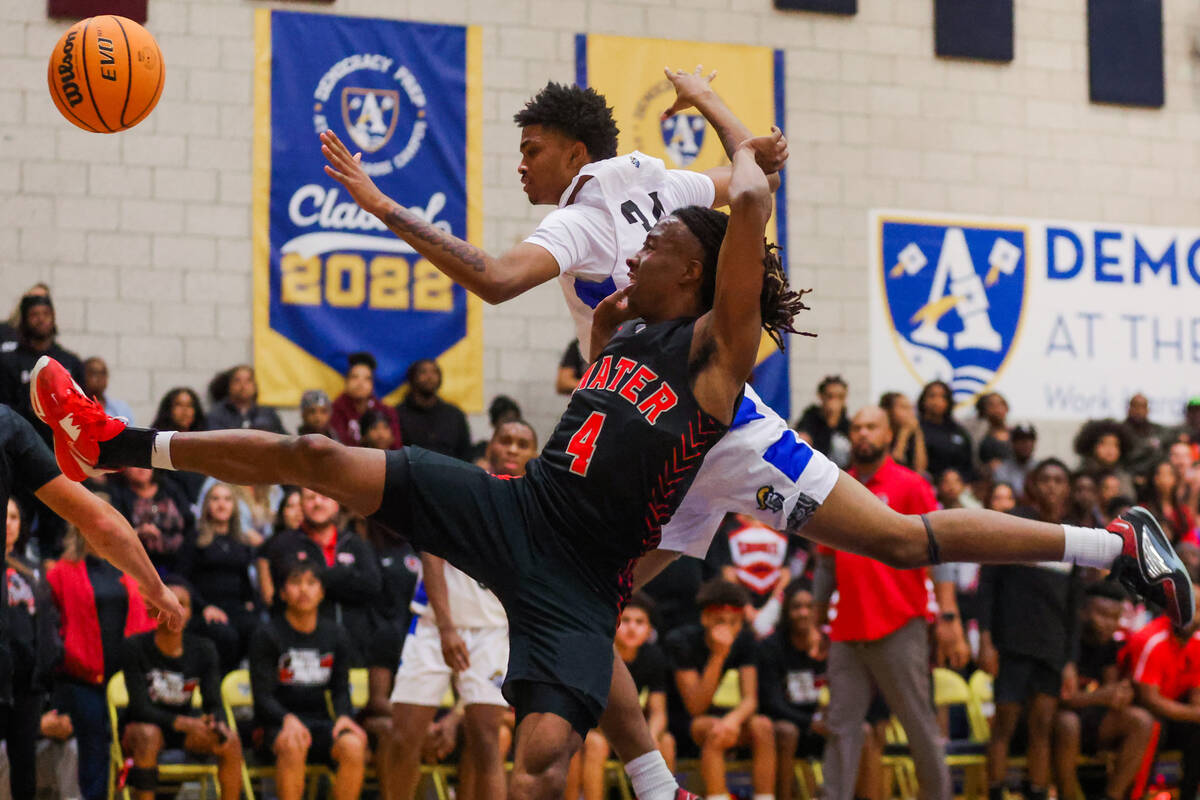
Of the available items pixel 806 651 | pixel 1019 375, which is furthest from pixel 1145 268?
pixel 806 651

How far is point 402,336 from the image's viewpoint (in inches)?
516

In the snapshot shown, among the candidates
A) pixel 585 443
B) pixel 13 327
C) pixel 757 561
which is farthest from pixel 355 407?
pixel 585 443

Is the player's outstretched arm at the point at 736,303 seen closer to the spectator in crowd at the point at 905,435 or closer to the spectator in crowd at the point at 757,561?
the spectator in crowd at the point at 757,561

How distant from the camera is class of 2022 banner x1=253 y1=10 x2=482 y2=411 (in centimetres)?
1289

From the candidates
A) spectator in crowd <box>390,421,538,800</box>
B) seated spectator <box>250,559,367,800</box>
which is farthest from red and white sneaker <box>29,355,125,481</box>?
seated spectator <box>250,559,367,800</box>

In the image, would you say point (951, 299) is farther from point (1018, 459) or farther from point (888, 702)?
point (888, 702)

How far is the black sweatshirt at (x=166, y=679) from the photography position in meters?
8.56

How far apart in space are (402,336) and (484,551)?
8880 mm

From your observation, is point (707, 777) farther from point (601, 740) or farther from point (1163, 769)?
point (1163, 769)

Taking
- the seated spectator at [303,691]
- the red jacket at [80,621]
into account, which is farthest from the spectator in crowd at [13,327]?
the seated spectator at [303,691]

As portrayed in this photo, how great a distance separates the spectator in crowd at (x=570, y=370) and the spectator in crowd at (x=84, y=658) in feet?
14.5

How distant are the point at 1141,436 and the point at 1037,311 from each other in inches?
66.9

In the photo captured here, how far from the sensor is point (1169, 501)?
12125mm

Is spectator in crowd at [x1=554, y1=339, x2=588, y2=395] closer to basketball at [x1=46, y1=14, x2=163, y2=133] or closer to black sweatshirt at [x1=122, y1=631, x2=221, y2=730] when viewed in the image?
black sweatshirt at [x1=122, y1=631, x2=221, y2=730]
